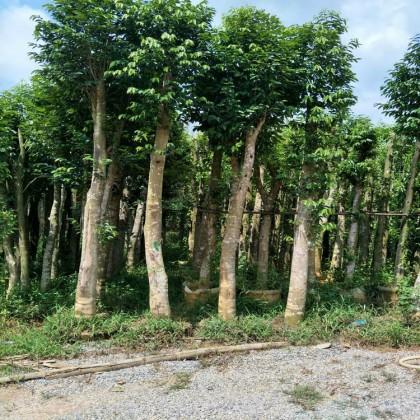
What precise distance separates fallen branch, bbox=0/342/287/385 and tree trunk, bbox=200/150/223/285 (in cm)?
327

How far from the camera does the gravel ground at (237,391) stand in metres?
5.48

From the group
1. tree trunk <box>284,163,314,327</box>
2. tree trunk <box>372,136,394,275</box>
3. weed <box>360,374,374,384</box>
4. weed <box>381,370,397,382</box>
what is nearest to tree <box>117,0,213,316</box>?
tree trunk <box>284,163,314,327</box>

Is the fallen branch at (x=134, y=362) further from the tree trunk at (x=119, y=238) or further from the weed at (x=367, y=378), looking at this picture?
the tree trunk at (x=119, y=238)

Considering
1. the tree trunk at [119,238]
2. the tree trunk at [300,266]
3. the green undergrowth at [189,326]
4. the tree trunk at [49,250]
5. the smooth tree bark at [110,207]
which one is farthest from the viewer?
the tree trunk at [119,238]

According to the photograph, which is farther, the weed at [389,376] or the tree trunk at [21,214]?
the tree trunk at [21,214]

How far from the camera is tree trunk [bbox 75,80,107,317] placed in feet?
30.0

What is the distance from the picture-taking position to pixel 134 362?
726 centimetres

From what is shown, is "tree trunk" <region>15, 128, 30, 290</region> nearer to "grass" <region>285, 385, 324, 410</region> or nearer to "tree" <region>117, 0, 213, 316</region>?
"tree" <region>117, 0, 213, 316</region>

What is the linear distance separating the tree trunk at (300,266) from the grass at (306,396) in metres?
2.91

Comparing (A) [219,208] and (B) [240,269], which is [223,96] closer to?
(A) [219,208]

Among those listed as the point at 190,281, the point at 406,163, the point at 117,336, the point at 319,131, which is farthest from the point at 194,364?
the point at 406,163

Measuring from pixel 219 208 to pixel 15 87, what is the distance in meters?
→ 6.31

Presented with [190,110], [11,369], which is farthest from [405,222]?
[11,369]

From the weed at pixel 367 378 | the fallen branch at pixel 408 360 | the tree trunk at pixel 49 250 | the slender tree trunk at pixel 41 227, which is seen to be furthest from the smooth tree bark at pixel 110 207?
the fallen branch at pixel 408 360
